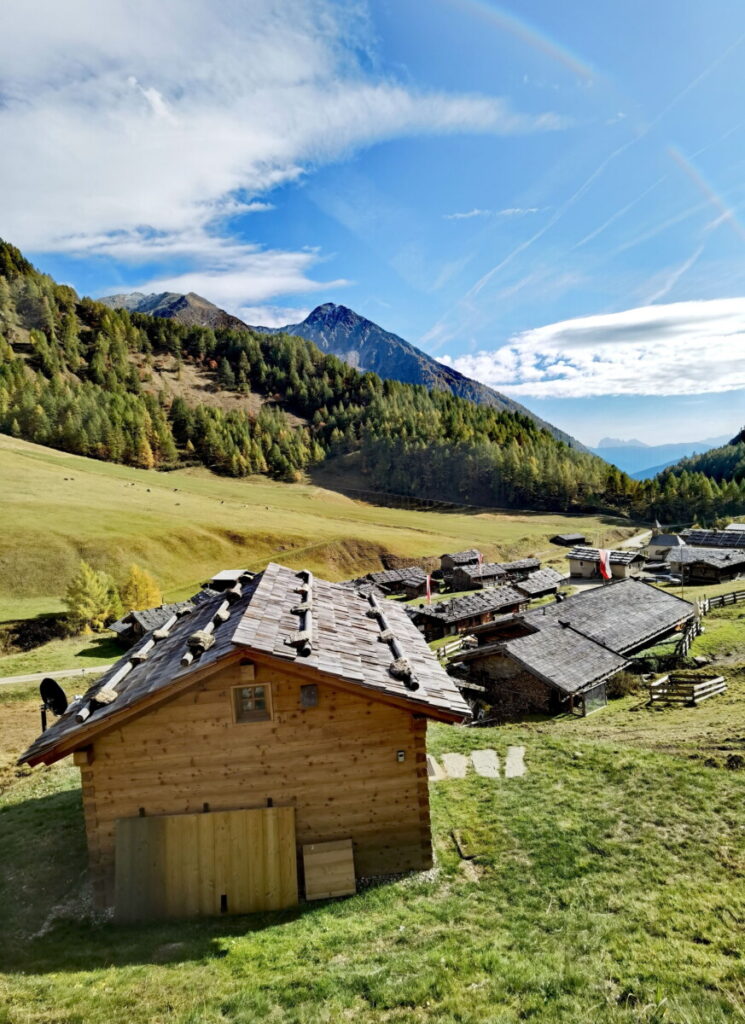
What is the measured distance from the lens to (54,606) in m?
67.8

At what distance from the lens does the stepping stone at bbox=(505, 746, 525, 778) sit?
20.8 meters

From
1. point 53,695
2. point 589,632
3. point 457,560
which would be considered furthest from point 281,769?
point 457,560

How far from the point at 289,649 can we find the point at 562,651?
84.0 ft

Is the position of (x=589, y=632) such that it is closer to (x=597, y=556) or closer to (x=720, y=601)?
(x=720, y=601)

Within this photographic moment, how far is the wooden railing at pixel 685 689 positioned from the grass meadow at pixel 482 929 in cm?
1103

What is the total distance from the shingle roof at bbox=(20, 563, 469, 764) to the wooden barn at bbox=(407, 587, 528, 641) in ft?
138

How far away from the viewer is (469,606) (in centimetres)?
6656

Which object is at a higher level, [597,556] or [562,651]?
[597,556]

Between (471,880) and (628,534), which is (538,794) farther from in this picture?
(628,534)

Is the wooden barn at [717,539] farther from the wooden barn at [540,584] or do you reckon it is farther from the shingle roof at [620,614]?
the shingle roof at [620,614]

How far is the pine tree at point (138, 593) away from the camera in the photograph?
69312 millimetres

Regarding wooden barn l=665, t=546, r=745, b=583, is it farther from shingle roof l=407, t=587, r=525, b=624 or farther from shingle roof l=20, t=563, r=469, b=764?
shingle roof l=20, t=563, r=469, b=764

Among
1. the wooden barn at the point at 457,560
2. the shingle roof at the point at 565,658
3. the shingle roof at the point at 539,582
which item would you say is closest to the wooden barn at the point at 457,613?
the shingle roof at the point at 539,582

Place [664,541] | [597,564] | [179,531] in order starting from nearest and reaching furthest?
[597,564], [179,531], [664,541]
